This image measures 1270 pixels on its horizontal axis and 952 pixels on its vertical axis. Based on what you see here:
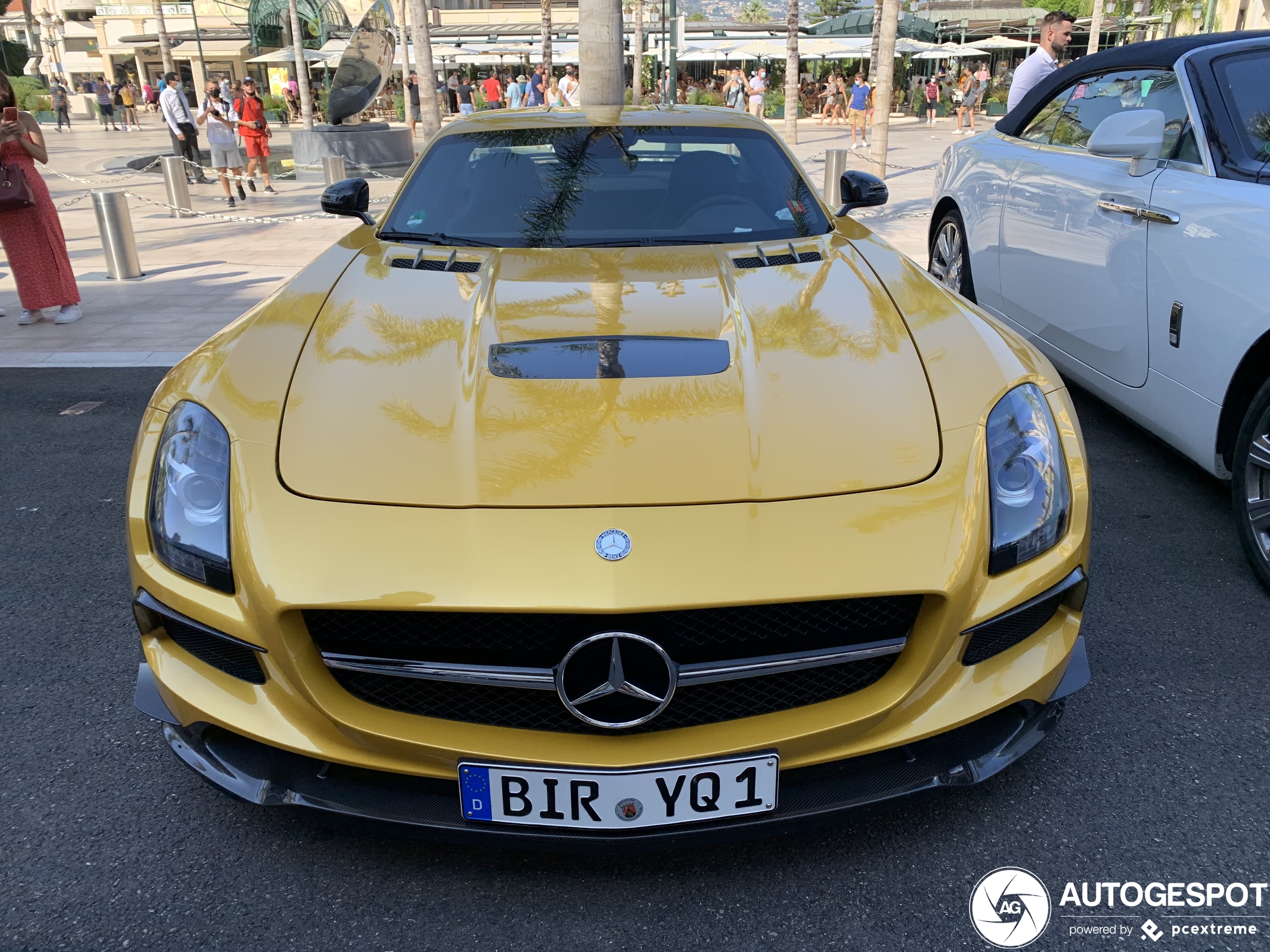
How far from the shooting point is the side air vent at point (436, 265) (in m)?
2.76

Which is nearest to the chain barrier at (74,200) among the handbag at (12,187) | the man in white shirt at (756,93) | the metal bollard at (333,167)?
the metal bollard at (333,167)

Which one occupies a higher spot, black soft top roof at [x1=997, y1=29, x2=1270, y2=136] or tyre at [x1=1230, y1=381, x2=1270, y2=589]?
black soft top roof at [x1=997, y1=29, x2=1270, y2=136]

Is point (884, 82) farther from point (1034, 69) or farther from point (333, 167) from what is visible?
point (333, 167)

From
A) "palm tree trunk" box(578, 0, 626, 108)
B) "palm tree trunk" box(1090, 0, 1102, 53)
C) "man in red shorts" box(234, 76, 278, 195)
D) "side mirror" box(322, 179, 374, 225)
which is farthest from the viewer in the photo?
"palm tree trunk" box(1090, 0, 1102, 53)

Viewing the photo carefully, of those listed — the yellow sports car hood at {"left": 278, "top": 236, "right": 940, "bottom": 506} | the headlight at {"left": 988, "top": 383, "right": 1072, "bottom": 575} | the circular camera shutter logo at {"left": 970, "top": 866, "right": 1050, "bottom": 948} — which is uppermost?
the yellow sports car hood at {"left": 278, "top": 236, "right": 940, "bottom": 506}

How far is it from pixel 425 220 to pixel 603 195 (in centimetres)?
59

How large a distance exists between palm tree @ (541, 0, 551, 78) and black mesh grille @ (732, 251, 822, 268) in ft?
86.4

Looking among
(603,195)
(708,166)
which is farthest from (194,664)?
(708,166)

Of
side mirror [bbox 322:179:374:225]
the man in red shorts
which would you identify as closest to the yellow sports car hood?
side mirror [bbox 322:179:374:225]

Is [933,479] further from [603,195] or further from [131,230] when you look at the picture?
[131,230]

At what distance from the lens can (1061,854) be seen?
2.01 m

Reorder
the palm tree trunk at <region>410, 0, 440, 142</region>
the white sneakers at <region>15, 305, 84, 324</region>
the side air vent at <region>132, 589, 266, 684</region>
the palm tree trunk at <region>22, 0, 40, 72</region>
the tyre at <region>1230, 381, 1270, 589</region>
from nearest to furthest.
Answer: the side air vent at <region>132, 589, 266, 684</region>
the tyre at <region>1230, 381, 1270, 589</region>
the white sneakers at <region>15, 305, 84, 324</region>
the palm tree trunk at <region>410, 0, 440, 142</region>
the palm tree trunk at <region>22, 0, 40, 72</region>

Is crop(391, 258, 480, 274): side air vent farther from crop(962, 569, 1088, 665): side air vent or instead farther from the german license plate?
crop(962, 569, 1088, 665): side air vent

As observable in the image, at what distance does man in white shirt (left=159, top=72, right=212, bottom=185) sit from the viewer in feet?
47.6
